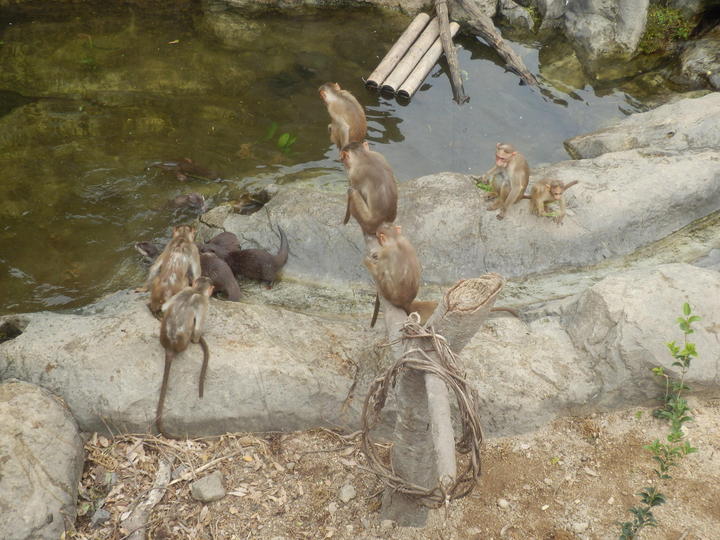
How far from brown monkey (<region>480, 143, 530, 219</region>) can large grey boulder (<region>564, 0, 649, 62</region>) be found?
6.28m

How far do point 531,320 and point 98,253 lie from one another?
558 cm

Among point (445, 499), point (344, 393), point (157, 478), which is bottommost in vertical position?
point (157, 478)

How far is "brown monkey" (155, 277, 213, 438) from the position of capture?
20.4ft

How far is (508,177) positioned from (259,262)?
315 centimetres

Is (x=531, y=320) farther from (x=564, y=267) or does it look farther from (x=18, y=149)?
(x=18, y=149)

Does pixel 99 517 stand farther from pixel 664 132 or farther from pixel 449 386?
pixel 664 132

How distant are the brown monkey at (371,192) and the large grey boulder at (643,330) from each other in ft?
Result: 7.08

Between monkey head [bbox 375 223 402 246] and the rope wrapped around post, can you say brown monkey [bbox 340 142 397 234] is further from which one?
the rope wrapped around post

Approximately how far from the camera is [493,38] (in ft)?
43.4

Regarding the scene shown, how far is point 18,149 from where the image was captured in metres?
10.7

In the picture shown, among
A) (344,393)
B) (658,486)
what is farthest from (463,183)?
(658,486)

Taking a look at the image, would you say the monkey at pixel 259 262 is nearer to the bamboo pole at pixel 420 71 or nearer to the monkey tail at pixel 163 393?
the monkey tail at pixel 163 393

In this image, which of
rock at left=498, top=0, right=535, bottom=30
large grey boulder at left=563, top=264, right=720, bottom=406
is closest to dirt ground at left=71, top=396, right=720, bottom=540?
large grey boulder at left=563, top=264, right=720, bottom=406

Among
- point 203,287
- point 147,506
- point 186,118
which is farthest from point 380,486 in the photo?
point 186,118
